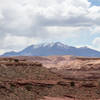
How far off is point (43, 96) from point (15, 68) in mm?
5914

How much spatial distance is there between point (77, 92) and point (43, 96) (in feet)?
16.1

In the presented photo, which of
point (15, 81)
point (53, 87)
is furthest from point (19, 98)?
point (53, 87)

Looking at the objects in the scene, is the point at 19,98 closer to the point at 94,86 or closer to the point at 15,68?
the point at 15,68

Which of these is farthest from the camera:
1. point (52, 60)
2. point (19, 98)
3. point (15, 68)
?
point (52, 60)

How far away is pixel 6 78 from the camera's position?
3809 centimetres

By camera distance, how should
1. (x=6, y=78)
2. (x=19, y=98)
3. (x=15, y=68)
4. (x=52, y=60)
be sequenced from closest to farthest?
(x=19, y=98) < (x=6, y=78) < (x=15, y=68) < (x=52, y=60)

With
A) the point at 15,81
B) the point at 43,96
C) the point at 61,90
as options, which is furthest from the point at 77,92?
the point at 15,81

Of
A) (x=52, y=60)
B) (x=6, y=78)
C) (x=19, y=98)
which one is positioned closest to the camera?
(x=19, y=98)

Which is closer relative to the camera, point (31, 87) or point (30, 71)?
point (31, 87)

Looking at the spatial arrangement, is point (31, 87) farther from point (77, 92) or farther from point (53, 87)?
point (77, 92)

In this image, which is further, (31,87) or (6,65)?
(6,65)

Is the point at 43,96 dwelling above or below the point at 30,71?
below

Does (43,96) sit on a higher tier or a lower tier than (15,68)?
lower

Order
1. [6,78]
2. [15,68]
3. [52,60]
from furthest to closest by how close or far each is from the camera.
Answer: [52,60] < [15,68] < [6,78]
